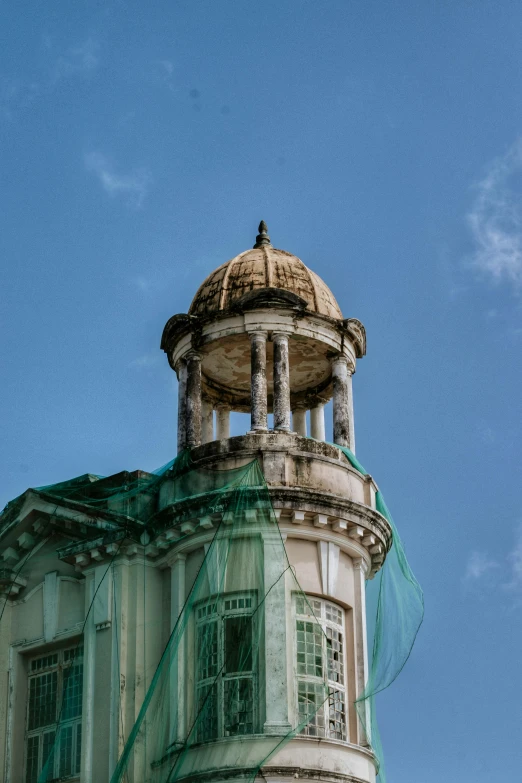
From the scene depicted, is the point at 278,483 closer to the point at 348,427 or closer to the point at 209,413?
the point at 348,427

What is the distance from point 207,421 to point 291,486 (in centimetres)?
516

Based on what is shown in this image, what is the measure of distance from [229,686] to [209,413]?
7.38 m

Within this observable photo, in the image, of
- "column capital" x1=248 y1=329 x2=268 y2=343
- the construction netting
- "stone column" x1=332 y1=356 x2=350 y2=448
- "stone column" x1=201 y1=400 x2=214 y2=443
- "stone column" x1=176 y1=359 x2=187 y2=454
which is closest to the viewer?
the construction netting

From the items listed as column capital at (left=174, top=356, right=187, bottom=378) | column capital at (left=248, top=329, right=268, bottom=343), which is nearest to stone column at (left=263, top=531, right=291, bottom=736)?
column capital at (left=248, top=329, right=268, bottom=343)

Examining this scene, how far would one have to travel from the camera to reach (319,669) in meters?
22.2

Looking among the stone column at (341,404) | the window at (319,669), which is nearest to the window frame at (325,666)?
the window at (319,669)

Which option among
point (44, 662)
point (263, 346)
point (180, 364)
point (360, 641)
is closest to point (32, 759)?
point (44, 662)

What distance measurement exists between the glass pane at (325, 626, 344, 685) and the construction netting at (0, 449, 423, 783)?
0.03 metres

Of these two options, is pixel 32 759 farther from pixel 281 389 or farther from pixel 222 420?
pixel 281 389

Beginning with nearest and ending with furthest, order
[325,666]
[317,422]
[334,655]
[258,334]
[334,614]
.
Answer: [325,666] < [334,655] < [334,614] < [258,334] < [317,422]

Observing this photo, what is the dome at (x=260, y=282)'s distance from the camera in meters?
25.8

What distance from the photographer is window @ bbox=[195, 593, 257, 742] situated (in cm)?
2155

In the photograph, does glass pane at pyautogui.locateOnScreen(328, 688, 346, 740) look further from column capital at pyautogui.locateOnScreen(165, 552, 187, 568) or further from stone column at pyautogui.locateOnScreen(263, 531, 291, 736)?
A: column capital at pyautogui.locateOnScreen(165, 552, 187, 568)

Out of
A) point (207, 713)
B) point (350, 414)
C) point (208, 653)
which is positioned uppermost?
point (350, 414)
